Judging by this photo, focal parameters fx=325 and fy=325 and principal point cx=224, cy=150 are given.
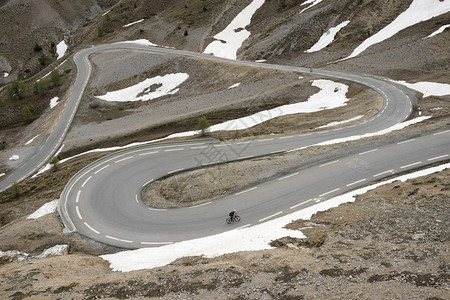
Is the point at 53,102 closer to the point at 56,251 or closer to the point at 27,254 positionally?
the point at 27,254

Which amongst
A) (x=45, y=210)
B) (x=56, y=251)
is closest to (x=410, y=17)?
(x=45, y=210)

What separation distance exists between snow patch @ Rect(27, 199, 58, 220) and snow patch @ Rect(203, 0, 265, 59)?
54.7 m

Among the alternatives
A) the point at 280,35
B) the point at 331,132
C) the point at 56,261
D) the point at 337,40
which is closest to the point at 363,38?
the point at 337,40

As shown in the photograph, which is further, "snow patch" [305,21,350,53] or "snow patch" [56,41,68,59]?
"snow patch" [56,41,68,59]

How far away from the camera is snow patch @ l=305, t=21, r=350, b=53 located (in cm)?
6988

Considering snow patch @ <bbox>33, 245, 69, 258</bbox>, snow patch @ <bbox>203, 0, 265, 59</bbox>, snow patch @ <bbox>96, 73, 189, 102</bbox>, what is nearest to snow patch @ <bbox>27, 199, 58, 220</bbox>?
snow patch @ <bbox>33, 245, 69, 258</bbox>

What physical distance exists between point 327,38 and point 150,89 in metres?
40.0

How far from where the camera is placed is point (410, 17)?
6631 cm

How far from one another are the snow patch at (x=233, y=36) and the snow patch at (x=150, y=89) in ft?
44.7

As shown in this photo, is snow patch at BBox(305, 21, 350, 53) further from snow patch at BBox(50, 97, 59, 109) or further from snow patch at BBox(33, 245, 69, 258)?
snow patch at BBox(33, 245, 69, 258)

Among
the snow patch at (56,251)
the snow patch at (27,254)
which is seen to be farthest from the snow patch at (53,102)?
the snow patch at (56,251)

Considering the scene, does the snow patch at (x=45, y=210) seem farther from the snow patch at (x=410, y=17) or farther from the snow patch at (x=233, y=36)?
the snow patch at (x=410, y=17)

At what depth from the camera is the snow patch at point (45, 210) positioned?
30927mm

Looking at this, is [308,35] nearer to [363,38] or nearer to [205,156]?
[363,38]
